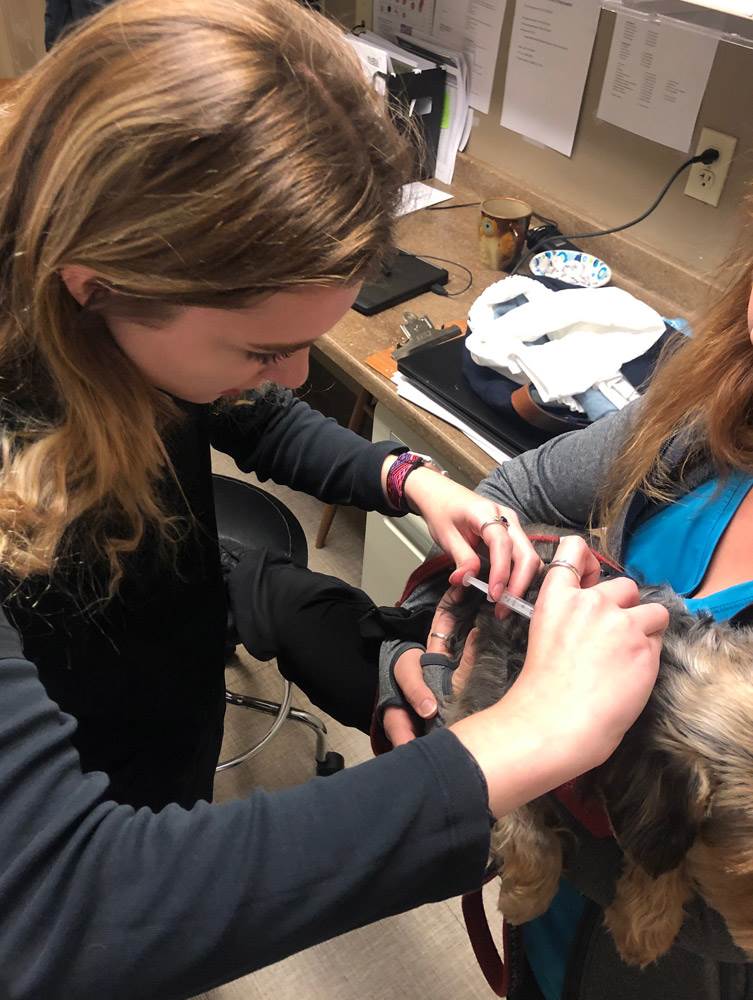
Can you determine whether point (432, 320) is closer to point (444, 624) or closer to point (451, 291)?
point (451, 291)

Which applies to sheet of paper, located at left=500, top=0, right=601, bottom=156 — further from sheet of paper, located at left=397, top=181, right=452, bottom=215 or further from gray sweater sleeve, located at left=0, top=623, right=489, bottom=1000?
gray sweater sleeve, located at left=0, top=623, right=489, bottom=1000

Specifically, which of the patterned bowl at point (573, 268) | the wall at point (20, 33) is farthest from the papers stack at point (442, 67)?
the wall at point (20, 33)

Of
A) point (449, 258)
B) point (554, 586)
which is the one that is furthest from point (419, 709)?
point (449, 258)

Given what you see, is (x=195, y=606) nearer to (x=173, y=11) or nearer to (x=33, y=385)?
(x=33, y=385)

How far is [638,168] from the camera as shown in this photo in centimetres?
151

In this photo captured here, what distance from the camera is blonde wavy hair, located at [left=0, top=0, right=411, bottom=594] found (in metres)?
0.54

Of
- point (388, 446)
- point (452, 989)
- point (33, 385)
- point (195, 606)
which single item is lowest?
point (452, 989)

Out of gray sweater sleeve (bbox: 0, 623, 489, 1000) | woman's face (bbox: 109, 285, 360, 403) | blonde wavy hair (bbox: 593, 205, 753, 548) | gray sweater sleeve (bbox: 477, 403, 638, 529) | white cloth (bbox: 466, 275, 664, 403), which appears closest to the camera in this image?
gray sweater sleeve (bbox: 0, 623, 489, 1000)

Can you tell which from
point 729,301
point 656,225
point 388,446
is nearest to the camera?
point 729,301

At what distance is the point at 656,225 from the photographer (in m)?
1.52

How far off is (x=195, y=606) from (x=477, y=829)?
0.55m

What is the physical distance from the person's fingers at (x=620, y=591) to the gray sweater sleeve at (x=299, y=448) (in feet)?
1.48

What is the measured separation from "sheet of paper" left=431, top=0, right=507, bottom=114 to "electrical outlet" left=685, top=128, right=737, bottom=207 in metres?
0.57

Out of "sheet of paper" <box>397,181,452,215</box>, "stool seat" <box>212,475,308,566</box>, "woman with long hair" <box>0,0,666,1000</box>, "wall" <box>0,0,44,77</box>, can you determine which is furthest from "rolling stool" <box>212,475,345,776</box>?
"wall" <box>0,0,44,77</box>
